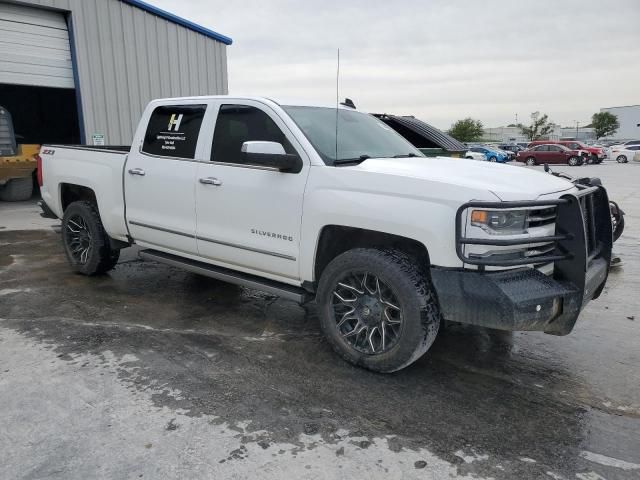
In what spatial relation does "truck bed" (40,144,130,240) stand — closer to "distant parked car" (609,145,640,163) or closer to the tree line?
"distant parked car" (609,145,640,163)

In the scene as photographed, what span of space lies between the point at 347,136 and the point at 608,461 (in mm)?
2787

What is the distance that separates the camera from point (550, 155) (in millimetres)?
35500

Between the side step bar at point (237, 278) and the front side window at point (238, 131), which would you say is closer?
the side step bar at point (237, 278)

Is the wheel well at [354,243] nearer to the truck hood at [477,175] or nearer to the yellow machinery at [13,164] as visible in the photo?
the truck hood at [477,175]

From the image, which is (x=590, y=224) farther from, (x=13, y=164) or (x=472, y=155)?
(x=472, y=155)

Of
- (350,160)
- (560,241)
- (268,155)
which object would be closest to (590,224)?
(560,241)

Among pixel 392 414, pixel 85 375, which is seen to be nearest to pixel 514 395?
pixel 392 414

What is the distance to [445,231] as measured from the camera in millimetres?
3051

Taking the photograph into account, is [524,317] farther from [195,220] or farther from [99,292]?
[99,292]

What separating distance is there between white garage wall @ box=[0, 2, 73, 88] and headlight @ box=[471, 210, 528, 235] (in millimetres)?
12119

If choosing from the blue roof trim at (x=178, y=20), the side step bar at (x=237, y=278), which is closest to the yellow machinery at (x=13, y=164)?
the blue roof trim at (x=178, y=20)

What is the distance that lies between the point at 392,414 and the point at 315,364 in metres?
0.83

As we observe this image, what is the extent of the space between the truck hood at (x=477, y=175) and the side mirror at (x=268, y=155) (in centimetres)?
49

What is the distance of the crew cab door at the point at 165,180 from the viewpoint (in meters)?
4.53
